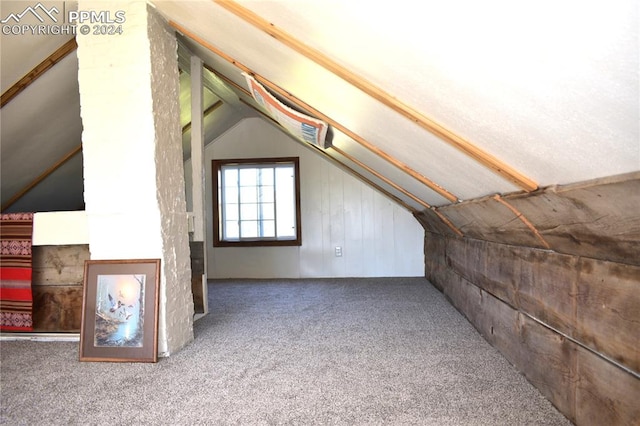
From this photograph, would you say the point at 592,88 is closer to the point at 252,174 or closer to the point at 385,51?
the point at 385,51

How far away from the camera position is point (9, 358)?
9.71ft

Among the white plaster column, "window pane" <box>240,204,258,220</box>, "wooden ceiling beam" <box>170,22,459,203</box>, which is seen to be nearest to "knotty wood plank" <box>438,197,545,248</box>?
"wooden ceiling beam" <box>170,22,459,203</box>

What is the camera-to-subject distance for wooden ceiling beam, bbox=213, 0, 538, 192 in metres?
1.69

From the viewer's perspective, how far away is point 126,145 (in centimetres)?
296

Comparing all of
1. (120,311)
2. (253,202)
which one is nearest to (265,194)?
(253,202)

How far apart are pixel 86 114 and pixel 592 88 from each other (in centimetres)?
286

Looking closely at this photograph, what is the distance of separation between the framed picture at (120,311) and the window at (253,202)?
3887 millimetres

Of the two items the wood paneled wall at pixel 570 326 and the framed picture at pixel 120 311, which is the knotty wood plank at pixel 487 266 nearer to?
the wood paneled wall at pixel 570 326

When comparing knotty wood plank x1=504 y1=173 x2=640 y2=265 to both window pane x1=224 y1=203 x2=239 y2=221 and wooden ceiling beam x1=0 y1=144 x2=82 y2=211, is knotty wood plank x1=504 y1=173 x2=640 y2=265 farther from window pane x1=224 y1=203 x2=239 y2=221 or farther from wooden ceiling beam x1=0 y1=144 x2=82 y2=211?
window pane x1=224 y1=203 x2=239 y2=221

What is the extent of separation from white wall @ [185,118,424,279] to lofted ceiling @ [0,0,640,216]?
10.2 ft

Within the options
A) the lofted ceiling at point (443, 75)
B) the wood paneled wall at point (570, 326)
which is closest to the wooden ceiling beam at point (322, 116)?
the lofted ceiling at point (443, 75)

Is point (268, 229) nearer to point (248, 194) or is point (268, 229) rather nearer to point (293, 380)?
point (248, 194)

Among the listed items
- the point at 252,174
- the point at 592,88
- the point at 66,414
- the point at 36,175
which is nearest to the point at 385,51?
the point at 592,88

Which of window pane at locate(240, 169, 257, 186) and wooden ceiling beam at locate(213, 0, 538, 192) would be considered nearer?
wooden ceiling beam at locate(213, 0, 538, 192)
